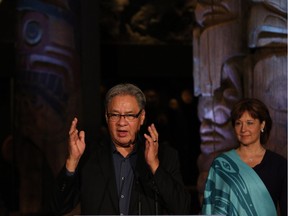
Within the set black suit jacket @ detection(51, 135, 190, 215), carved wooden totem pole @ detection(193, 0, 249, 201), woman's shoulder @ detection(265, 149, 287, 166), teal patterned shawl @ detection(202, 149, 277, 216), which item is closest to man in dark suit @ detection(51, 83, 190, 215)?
black suit jacket @ detection(51, 135, 190, 215)

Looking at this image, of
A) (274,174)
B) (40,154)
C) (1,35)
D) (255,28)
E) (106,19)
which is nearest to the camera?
(274,174)

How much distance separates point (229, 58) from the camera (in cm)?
388

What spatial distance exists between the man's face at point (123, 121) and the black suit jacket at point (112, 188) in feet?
0.27

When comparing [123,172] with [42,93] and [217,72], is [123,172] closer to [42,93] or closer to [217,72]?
[217,72]

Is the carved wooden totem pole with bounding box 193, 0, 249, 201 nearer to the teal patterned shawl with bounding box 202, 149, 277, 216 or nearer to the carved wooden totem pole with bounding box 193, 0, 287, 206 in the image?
the carved wooden totem pole with bounding box 193, 0, 287, 206

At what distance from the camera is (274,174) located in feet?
10.2

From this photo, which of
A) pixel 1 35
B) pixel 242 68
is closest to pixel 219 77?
pixel 242 68

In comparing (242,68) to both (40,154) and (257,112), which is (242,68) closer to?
(257,112)

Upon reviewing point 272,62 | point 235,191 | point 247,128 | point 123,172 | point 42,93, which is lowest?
point 235,191

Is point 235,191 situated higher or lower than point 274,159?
lower

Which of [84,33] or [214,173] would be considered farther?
[84,33]

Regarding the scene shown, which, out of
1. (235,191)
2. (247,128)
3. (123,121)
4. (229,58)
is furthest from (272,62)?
(123,121)

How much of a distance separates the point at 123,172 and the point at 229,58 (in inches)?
59.8

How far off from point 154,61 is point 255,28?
3881 mm
